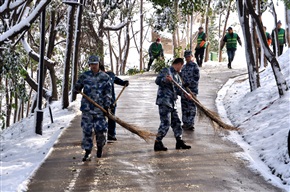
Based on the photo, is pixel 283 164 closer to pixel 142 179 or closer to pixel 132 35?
pixel 142 179

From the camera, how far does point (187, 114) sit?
12.5 metres

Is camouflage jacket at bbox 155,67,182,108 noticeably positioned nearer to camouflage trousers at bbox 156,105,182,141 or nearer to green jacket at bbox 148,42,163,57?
camouflage trousers at bbox 156,105,182,141

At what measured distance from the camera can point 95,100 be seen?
9203 mm

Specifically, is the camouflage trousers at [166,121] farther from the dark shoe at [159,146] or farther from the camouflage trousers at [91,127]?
the camouflage trousers at [91,127]

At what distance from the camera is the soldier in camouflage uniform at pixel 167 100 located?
32.5 ft

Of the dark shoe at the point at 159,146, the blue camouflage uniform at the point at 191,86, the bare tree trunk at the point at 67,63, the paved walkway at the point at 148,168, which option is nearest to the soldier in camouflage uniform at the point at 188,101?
the blue camouflage uniform at the point at 191,86

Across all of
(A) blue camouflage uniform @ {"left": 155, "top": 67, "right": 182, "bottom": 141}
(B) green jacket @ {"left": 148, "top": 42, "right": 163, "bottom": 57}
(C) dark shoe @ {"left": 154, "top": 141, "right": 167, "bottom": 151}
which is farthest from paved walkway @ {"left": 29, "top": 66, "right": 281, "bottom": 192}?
(B) green jacket @ {"left": 148, "top": 42, "right": 163, "bottom": 57}

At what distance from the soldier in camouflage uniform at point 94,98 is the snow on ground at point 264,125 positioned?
8.46 ft

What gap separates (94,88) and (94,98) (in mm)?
164

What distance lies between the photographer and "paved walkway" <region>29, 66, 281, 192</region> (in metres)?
7.88

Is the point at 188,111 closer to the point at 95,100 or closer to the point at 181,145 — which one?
the point at 181,145

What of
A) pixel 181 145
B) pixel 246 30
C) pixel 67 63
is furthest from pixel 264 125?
pixel 67 63

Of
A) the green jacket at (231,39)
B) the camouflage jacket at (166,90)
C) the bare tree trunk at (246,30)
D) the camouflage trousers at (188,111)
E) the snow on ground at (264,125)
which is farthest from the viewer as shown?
the green jacket at (231,39)

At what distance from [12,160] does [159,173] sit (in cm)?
317
